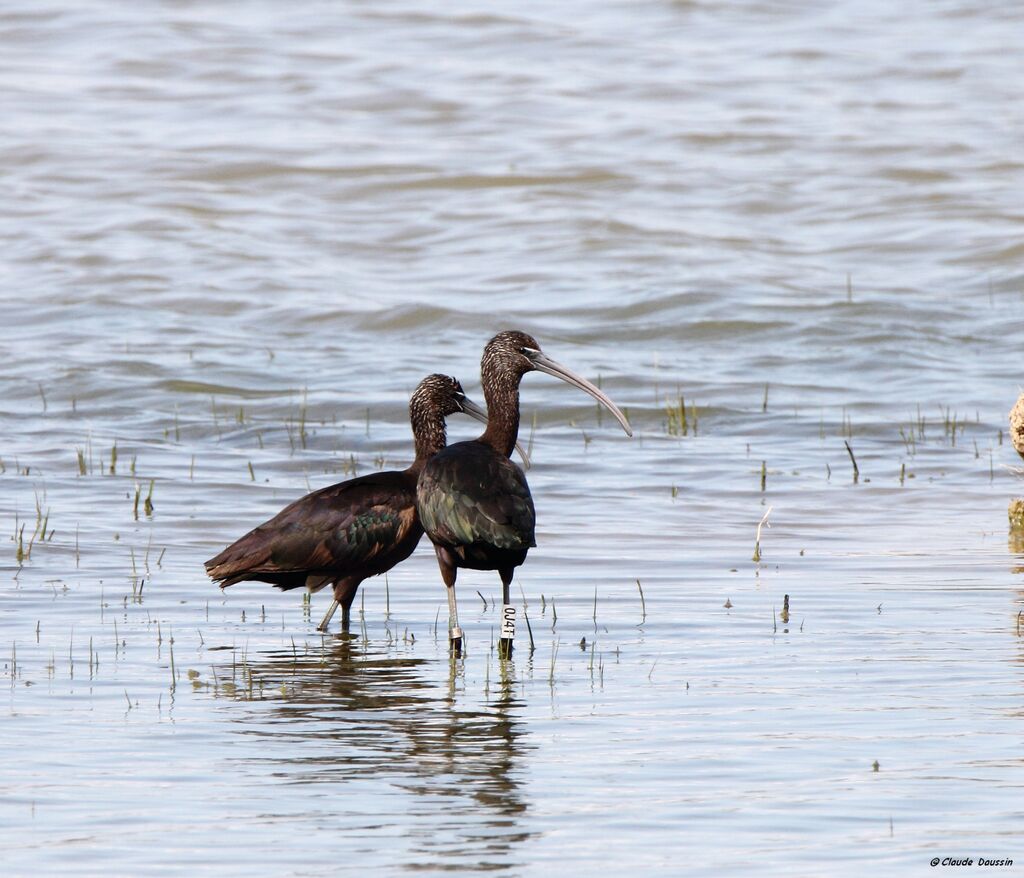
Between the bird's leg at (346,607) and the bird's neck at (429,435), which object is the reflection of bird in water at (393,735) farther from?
the bird's neck at (429,435)

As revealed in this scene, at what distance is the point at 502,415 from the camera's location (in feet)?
29.6

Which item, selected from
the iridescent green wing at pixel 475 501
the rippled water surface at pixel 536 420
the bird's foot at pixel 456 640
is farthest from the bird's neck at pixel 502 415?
the bird's foot at pixel 456 640

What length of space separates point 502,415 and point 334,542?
3.30 ft

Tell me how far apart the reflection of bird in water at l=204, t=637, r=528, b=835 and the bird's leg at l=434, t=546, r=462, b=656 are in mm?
174

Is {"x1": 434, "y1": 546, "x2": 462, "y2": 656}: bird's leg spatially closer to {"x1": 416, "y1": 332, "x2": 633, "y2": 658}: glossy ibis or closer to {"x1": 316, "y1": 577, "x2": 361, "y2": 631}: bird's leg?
{"x1": 416, "y1": 332, "x2": 633, "y2": 658}: glossy ibis

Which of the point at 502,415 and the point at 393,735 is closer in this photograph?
the point at 393,735

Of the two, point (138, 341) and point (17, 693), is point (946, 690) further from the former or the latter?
point (138, 341)

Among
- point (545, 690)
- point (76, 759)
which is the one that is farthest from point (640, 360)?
point (76, 759)

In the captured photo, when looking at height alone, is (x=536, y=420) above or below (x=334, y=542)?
above

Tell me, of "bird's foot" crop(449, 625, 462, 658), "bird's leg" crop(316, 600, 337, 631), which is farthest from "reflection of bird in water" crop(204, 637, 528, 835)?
"bird's leg" crop(316, 600, 337, 631)

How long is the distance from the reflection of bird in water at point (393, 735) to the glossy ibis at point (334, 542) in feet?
2.13

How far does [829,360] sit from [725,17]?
2010 centimetres

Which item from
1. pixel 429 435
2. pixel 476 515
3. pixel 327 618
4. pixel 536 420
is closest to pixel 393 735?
pixel 476 515

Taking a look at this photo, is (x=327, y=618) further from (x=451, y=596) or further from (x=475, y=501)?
(x=475, y=501)
